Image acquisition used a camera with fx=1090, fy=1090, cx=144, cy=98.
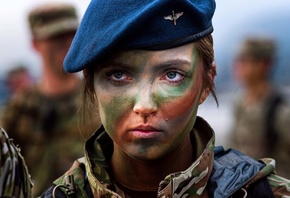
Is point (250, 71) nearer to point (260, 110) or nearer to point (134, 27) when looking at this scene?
point (260, 110)

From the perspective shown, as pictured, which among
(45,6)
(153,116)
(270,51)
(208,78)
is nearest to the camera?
(153,116)

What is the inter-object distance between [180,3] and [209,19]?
186 mm

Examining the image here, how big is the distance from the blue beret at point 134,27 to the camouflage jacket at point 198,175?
1.45 ft

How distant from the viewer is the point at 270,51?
37.5 feet

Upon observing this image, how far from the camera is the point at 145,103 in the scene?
434 centimetres

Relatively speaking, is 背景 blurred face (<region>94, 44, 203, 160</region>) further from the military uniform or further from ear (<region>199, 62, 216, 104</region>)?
the military uniform

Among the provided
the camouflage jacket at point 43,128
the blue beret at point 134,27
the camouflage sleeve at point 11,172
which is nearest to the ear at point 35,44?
the camouflage jacket at point 43,128

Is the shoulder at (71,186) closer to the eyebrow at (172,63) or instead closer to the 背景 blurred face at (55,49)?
the eyebrow at (172,63)

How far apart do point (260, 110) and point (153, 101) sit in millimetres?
5836

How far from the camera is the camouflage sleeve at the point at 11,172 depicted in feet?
13.2

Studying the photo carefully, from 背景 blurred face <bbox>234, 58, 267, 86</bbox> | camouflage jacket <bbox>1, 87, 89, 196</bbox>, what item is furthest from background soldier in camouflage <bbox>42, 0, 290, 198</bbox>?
背景 blurred face <bbox>234, 58, 267, 86</bbox>

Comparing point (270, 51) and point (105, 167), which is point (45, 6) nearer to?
point (270, 51)

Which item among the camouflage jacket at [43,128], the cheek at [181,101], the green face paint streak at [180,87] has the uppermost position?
the green face paint streak at [180,87]

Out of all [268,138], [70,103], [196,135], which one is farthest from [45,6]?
[196,135]
